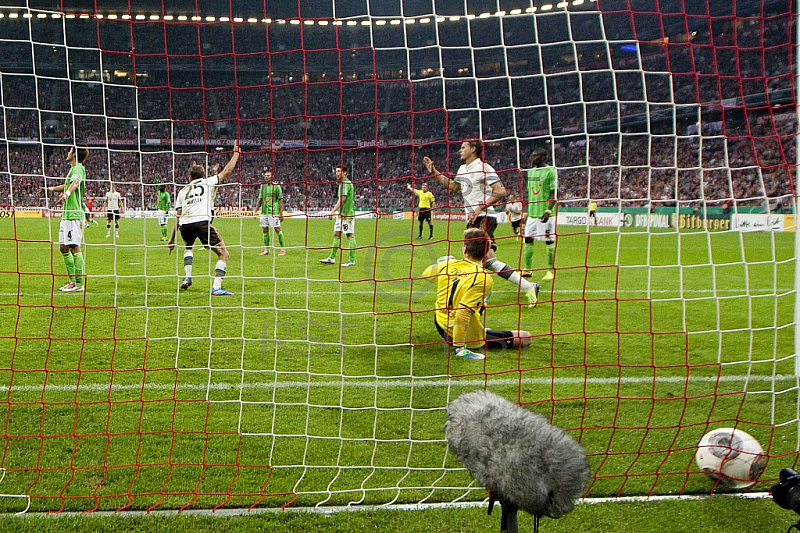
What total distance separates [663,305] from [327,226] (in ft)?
57.5

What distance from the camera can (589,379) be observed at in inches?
195

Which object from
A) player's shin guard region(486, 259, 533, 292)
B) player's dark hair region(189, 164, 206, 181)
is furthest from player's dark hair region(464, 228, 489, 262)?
player's dark hair region(189, 164, 206, 181)

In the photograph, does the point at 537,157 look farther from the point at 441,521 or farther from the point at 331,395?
the point at 441,521

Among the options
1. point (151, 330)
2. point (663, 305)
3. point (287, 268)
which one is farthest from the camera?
point (287, 268)

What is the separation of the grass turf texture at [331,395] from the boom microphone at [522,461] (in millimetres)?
1642

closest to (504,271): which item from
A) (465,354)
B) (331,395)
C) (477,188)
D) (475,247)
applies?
(477,188)

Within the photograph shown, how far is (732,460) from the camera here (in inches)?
128

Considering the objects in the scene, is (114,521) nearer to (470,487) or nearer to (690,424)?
(470,487)

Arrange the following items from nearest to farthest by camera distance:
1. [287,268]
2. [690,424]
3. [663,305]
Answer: [690,424], [663,305], [287,268]

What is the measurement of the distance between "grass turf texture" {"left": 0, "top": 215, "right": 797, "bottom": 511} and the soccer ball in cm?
14

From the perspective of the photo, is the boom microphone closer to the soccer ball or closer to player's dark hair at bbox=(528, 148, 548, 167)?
the soccer ball

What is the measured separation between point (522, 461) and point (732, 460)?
233 centimetres

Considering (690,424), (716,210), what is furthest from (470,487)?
(716,210)

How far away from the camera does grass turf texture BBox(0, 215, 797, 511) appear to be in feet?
10.7
